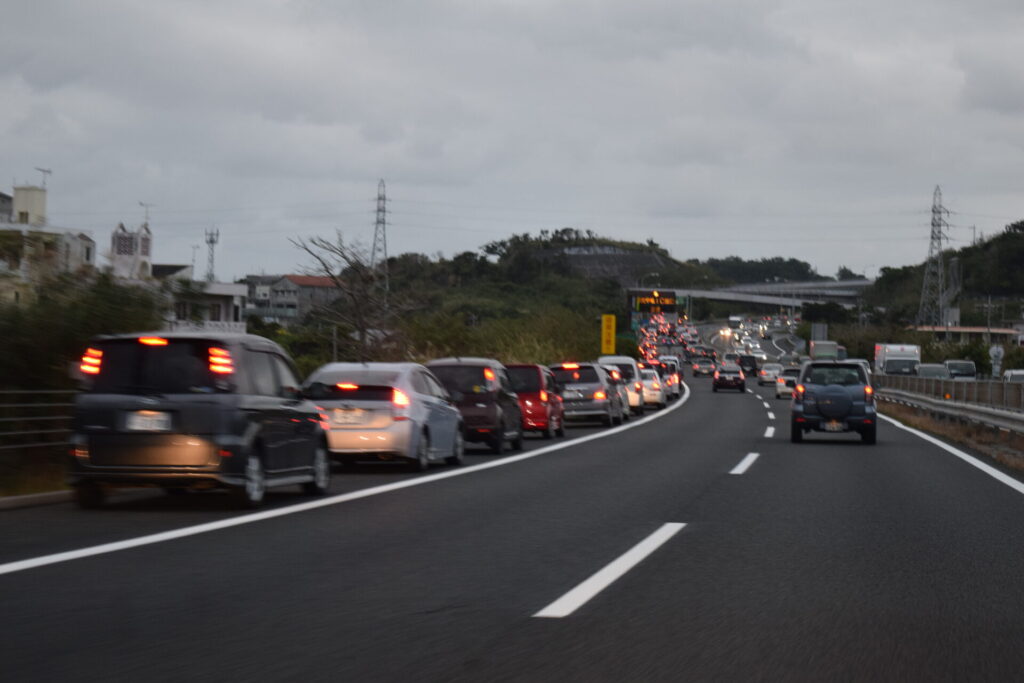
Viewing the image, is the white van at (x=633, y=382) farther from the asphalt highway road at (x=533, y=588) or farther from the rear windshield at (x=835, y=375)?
the asphalt highway road at (x=533, y=588)

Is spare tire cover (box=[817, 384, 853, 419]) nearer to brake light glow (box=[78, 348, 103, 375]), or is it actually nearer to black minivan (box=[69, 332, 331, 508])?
black minivan (box=[69, 332, 331, 508])

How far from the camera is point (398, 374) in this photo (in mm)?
17562

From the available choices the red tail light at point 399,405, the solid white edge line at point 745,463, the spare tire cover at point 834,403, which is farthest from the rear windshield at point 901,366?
the red tail light at point 399,405

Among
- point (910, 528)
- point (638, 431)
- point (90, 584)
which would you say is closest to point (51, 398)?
point (90, 584)

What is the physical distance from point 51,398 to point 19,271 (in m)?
2.18

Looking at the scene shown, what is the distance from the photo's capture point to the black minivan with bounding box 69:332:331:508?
476 inches

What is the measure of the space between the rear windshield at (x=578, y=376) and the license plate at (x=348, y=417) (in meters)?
15.1

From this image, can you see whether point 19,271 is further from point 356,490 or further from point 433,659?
point 433,659

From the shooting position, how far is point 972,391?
104ft

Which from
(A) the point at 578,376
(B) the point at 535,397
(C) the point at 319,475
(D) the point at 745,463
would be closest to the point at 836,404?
(B) the point at 535,397

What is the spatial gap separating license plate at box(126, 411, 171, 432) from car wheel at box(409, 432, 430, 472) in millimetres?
5698

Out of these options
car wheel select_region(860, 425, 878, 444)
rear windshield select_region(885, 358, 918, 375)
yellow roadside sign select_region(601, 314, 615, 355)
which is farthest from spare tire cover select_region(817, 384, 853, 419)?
yellow roadside sign select_region(601, 314, 615, 355)

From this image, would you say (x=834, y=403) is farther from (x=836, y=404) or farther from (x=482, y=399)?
(x=482, y=399)

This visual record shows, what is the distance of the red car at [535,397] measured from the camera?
86.3 feet
